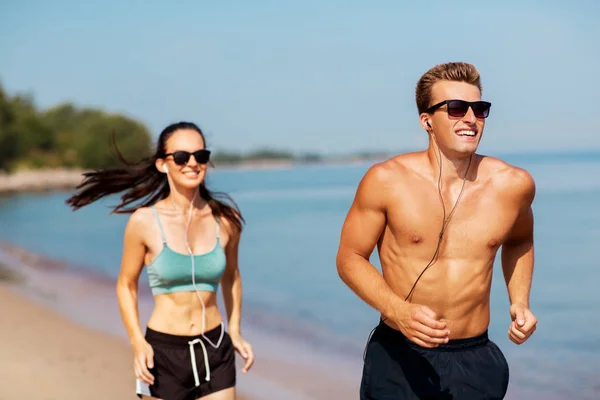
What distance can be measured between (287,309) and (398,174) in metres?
10.1

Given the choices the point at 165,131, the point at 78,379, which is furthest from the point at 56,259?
the point at 165,131

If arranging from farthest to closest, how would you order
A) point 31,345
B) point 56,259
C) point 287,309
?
point 56,259, point 287,309, point 31,345

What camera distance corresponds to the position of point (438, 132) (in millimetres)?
3359

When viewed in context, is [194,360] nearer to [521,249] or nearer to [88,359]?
[521,249]

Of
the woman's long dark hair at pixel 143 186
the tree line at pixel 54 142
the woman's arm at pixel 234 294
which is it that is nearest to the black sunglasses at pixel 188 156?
the woman's long dark hair at pixel 143 186

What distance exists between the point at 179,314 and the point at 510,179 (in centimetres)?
189

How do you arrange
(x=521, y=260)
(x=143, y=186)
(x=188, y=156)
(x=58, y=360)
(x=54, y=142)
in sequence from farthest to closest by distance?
1. (x=54, y=142)
2. (x=58, y=360)
3. (x=143, y=186)
4. (x=188, y=156)
5. (x=521, y=260)

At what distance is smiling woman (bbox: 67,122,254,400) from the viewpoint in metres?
4.32

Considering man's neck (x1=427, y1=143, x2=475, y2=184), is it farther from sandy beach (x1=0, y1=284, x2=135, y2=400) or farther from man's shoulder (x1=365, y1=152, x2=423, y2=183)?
sandy beach (x1=0, y1=284, x2=135, y2=400)

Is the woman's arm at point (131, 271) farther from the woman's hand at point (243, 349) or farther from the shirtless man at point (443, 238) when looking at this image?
the shirtless man at point (443, 238)

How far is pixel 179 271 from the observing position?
172 inches

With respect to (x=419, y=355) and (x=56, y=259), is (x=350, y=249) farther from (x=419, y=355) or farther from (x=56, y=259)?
(x=56, y=259)

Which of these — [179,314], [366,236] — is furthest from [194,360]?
[366,236]

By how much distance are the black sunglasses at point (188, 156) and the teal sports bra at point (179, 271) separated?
1.11 feet
